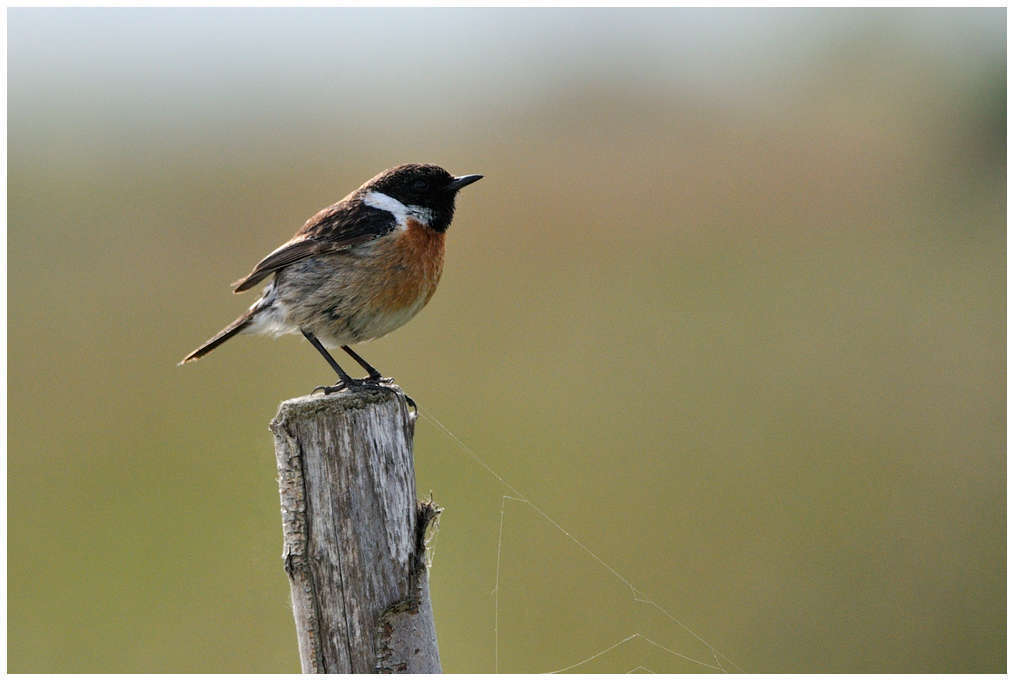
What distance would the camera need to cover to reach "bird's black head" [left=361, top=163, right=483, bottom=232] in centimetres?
484

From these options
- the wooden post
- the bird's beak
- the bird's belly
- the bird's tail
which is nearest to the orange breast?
the bird's belly

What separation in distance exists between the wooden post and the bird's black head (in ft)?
6.02

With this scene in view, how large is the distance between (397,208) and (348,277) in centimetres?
46

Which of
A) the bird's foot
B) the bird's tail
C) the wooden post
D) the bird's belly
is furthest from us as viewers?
the bird's tail

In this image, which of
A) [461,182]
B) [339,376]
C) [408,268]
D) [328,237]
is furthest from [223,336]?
[461,182]

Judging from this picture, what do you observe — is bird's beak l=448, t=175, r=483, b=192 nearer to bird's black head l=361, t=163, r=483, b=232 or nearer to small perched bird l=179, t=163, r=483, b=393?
bird's black head l=361, t=163, r=483, b=232

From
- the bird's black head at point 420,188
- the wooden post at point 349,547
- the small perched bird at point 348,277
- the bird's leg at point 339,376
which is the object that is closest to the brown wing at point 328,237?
the small perched bird at point 348,277

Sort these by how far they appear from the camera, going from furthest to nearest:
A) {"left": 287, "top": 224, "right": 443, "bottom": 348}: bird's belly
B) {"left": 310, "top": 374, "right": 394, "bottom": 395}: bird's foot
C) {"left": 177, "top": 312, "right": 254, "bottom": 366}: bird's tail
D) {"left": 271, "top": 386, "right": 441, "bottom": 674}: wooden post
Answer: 1. {"left": 177, "top": 312, "right": 254, "bottom": 366}: bird's tail
2. {"left": 287, "top": 224, "right": 443, "bottom": 348}: bird's belly
3. {"left": 310, "top": 374, "right": 394, "bottom": 395}: bird's foot
4. {"left": 271, "top": 386, "right": 441, "bottom": 674}: wooden post

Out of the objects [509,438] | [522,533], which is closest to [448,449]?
[509,438]

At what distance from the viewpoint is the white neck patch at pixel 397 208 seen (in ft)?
15.6

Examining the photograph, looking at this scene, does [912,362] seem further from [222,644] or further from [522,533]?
[222,644]

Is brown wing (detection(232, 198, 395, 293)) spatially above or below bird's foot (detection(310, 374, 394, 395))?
above

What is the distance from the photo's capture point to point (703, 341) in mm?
9383

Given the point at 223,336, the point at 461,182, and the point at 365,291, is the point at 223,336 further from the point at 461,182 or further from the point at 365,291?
the point at 461,182
